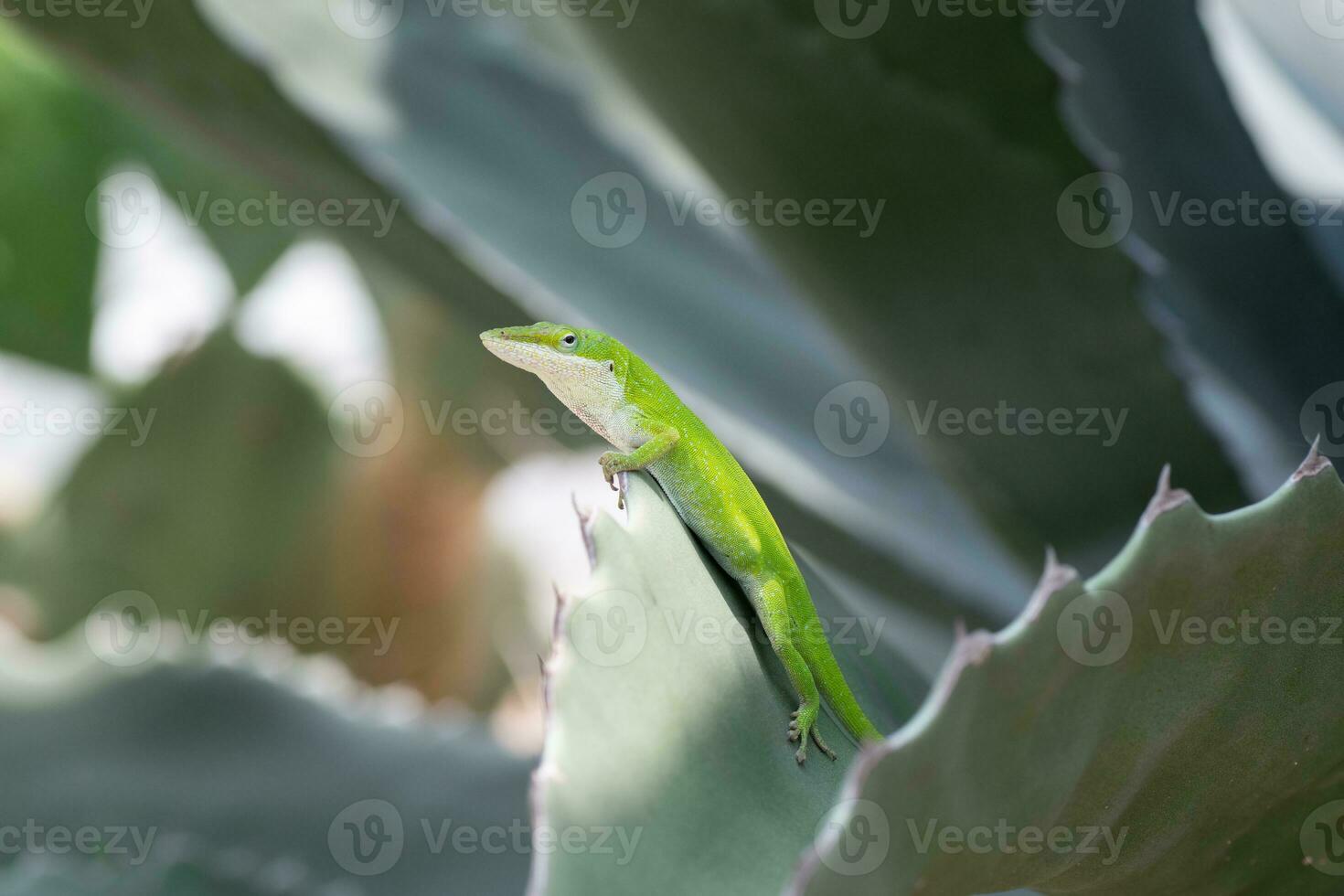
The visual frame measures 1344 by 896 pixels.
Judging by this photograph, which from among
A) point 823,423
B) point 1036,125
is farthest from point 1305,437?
point 823,423

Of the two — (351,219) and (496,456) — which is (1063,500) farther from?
(496,456)

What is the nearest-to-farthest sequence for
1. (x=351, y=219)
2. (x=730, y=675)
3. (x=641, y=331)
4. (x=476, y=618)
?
(x=730, y=675)
(x=351, y=219)
(x=641, y=331)
(x=476, y=618)
